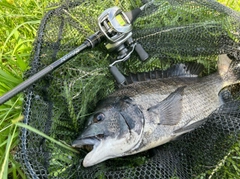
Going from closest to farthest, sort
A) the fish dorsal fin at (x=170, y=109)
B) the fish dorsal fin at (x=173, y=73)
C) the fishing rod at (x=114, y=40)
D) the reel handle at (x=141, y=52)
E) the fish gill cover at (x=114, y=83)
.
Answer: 1. the fish gill cover at (x=114, y=83)
2. the fishing rod at (x=114, y=40)
3. the fish dorsal fin at (x=170, y=109)
4. the reel handle at (x=141, y=52)
5. the fish dorsal fin at (x=173, y=73)

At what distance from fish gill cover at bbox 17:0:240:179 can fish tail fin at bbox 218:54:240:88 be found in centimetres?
12

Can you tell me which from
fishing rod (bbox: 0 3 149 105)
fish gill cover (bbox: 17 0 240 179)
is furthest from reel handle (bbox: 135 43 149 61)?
fish gill cover (bbox: 17 0 240 179)

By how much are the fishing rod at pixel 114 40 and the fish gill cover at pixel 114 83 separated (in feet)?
0.64

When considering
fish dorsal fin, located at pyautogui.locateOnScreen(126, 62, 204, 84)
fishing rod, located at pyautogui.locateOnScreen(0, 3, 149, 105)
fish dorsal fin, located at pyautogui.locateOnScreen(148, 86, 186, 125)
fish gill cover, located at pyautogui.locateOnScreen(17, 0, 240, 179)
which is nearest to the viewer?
fish gill cover, located at pyautogui.locateOnScreen(17, 0, 240, 179)

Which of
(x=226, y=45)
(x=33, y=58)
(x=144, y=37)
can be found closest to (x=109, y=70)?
(x=144, y=37)

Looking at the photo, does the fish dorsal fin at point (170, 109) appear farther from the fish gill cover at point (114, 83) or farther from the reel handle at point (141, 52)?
the reel handle at point (141, 52)

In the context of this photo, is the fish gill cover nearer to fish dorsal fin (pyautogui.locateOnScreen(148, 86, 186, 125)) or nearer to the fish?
the fish

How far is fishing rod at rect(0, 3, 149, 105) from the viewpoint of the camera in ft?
9.00

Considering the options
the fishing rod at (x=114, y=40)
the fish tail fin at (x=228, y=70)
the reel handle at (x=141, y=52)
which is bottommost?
the fish tail fin at (x=228, y=70)

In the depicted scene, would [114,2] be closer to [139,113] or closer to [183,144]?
[139,113]

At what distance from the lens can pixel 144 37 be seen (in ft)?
10.9

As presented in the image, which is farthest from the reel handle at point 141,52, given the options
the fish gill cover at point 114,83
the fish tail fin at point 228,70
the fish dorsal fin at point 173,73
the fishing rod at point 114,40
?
the fish tail fin at point 228,70

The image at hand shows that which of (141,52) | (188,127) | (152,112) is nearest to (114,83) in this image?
(141,52)

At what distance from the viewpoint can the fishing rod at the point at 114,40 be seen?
274cm
